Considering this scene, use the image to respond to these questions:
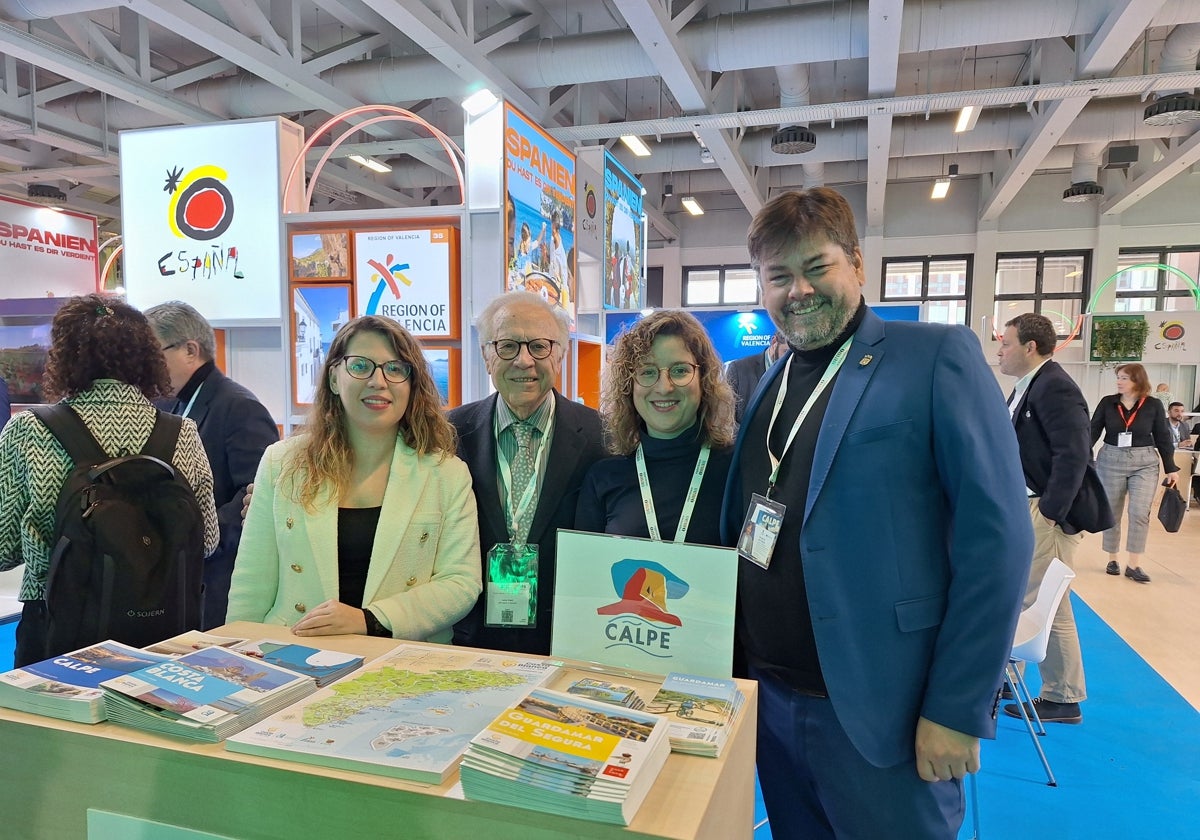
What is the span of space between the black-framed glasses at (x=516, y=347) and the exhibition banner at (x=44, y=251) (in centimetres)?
896

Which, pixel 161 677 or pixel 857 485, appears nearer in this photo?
pixel 161 677

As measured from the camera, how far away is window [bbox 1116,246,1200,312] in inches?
510

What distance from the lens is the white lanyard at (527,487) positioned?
179 cm

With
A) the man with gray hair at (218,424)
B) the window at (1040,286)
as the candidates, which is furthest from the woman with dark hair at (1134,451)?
the window at (1040,286)

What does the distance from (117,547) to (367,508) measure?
2.26 feet

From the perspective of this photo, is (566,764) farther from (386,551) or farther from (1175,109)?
(1175,109)

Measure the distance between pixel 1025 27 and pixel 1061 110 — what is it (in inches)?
79.6

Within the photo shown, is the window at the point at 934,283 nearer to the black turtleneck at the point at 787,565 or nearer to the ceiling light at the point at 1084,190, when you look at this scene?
the ceiling light at the point at 1084,190

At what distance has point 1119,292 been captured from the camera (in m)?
13.2

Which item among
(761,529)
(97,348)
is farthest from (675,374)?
(97,348)

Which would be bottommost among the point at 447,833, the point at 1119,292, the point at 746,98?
the point at 447,833

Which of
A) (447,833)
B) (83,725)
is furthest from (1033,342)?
(83,725)

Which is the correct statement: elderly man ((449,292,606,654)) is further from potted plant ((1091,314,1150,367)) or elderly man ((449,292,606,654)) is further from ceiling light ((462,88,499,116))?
potted plant ((1091,314,1150,367))

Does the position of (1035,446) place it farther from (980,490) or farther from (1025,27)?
(1025,27)
